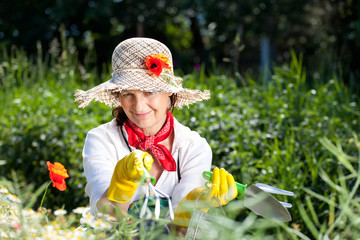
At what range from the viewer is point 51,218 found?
322cm

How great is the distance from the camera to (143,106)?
76.1 inches

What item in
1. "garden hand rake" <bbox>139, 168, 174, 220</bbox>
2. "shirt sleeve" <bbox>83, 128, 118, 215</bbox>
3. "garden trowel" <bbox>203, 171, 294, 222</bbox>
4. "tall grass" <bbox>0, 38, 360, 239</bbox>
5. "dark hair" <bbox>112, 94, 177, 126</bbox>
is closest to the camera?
"garden hand rake" <bbox>139, 168, 174, 220</bbox>

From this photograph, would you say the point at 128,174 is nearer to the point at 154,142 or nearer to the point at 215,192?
the point at 215,192

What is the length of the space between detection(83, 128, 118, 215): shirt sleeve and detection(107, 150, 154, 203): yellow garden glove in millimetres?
162

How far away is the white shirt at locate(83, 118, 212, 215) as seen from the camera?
1.92 metres

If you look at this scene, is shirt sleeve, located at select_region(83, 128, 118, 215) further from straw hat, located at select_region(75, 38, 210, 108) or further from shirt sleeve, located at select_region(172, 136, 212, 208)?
shirt sleeve, located at select_region(172, 136, 212, 208)

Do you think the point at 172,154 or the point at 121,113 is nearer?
the point at 172,154

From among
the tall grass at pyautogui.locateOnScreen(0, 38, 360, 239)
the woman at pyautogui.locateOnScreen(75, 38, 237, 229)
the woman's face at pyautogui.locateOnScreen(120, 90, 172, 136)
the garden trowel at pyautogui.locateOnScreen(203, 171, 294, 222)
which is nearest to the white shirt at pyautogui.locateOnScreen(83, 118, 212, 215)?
the woman at pyautogui.locateOnScreen(75, 38, 237, 229)

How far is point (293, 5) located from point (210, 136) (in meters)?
6.88

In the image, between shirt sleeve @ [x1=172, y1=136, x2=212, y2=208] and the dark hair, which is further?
the dark hair

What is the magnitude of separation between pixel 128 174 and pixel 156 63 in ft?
1.95

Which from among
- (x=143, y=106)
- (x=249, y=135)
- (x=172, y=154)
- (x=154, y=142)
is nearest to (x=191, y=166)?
(x=172, y=154)

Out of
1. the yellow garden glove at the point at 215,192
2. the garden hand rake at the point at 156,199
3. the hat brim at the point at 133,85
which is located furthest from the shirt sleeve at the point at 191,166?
the garden hand rake at the point at 156,199

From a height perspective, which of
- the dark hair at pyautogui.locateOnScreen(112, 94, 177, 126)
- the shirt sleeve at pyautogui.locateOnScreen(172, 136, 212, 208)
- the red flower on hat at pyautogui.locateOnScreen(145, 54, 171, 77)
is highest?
the red flower on hat at pyautogui.locateOnScreen(145, 54, 171, 77)
